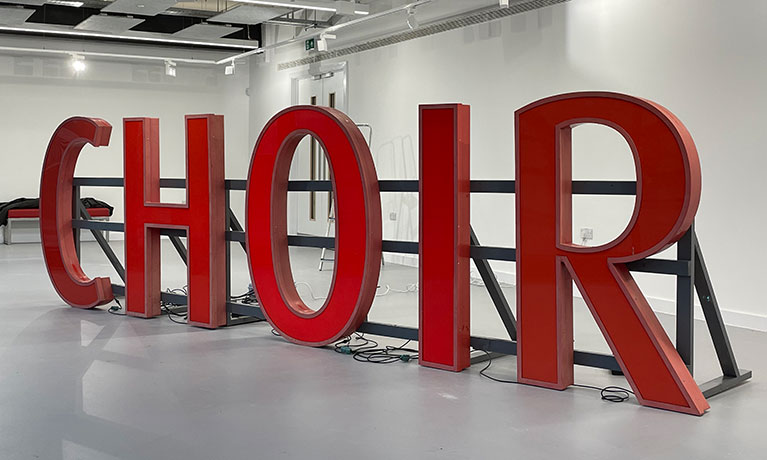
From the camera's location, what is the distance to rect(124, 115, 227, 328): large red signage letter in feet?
17.1

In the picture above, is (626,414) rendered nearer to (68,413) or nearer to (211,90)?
(68,413)

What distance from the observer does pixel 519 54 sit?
24.9ft

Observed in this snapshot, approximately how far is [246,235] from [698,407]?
106 inches

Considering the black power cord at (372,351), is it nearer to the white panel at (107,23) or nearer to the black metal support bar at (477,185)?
the black metal support bar at (477,185)

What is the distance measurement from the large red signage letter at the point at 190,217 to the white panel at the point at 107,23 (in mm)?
5027

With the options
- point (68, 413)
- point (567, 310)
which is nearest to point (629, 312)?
point (567, 310)

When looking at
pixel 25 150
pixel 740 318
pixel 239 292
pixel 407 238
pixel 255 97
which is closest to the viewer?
pixel 740 318

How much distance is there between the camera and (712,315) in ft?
12.7

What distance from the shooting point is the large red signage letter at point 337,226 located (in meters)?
4.45

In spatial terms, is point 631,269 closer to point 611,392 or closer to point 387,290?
point 611,392

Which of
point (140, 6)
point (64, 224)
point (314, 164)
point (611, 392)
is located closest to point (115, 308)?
point (64, 224)

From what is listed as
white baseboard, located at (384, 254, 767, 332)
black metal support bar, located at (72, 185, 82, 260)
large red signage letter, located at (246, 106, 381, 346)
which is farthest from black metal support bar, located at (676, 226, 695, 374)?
black metal support bar, located at (72, 185, 82, 260)

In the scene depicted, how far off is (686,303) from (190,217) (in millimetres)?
3014

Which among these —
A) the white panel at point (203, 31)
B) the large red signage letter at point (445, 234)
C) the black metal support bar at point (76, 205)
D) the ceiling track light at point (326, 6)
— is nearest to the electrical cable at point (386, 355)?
the large red signage letter at point (445, 234)
